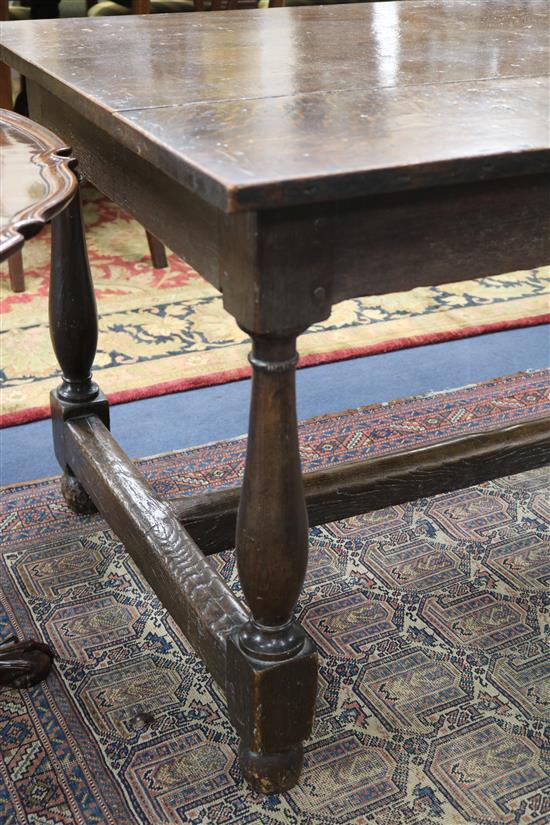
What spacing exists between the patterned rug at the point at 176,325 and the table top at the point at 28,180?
3.80 ft

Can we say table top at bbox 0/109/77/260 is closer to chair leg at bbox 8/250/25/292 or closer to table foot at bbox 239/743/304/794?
table foot at bbox 239/743/304/794

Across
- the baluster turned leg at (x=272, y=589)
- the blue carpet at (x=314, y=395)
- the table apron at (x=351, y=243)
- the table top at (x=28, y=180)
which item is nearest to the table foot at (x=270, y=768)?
the baluster turned leg at (x=272, y=589)

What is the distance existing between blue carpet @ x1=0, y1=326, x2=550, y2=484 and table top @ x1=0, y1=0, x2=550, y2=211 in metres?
0.90

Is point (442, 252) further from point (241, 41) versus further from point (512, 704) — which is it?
point (241, 41)

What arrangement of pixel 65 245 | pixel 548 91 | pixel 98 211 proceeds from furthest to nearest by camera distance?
pixel 98 211 < pixel 65 245 < pixel 548 91

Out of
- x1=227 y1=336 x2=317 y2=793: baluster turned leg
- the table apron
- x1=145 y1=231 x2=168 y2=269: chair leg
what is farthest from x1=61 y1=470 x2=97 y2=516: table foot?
x1=145 y1=231 x2=168 y2=269: chair leg

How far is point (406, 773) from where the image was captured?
142cm

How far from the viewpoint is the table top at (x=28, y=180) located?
1019 mm

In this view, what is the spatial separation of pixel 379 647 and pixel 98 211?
2802 millimetres

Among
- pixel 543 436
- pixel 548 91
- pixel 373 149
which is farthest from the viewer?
pixel 543 436

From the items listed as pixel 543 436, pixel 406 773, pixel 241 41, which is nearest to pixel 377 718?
pixel 406 773

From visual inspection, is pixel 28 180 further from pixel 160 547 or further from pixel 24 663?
pixel 24 663

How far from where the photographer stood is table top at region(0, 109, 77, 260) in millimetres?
1019

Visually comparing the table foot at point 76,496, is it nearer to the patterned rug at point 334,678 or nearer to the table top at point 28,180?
the patterned rug at point 334,678
